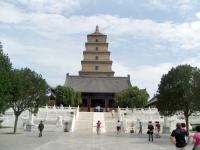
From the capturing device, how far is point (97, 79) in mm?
86438

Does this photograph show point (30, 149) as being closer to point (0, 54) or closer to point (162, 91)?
point (0, 54)

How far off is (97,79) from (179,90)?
5017cm

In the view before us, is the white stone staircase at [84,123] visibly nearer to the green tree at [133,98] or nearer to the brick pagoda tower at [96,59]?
the green tree at [133,98]

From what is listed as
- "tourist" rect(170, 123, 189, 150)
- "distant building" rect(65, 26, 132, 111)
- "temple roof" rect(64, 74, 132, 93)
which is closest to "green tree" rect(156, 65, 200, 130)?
"tourist" rect(170, 123, 189, 150)

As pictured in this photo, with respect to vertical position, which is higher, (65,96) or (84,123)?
(65,96)

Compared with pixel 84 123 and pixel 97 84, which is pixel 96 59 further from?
pixel 84 123

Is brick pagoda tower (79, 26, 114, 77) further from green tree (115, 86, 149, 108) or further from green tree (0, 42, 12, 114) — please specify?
green tree (0, 42, 12, 114)

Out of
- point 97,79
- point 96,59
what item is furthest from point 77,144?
point 96,59

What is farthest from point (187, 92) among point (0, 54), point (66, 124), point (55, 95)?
point (55, 95)

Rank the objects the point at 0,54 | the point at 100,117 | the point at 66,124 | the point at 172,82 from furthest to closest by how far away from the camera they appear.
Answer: the point at 100,117
the point at 66,124
the point at 172,82
the point at 0,54

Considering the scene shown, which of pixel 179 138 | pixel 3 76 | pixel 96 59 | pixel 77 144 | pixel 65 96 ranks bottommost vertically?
pixel 77 144

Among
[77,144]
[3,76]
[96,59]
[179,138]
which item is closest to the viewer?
[179,138]

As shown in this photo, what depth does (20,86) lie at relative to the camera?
35.2 metres

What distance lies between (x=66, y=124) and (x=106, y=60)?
5004 centimetres
